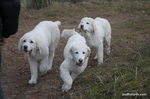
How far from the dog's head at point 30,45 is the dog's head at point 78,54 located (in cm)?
66

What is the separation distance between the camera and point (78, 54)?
4.49m

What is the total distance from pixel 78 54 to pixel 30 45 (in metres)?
0.90

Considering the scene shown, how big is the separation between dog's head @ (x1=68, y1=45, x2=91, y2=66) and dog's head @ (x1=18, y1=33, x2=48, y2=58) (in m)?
0.66

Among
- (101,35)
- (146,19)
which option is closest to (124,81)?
(101,35)

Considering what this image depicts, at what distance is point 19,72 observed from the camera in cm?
579

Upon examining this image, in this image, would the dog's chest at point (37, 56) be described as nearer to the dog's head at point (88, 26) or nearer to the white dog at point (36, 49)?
the white dog at point (36, 49)

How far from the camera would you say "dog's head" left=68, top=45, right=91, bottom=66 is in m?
4.42

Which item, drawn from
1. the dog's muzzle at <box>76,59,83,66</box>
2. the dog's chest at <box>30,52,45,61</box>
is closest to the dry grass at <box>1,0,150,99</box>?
the dog's muzzle at <box>76,59,83,66</box>

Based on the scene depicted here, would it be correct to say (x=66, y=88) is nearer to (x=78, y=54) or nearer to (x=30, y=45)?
(x=78, y=54)

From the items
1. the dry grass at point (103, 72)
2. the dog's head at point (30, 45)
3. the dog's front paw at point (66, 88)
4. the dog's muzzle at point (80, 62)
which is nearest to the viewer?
the dry grass at point (103, 72)

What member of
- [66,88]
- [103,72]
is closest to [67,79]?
[66,88]

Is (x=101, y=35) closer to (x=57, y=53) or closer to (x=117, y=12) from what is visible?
(x=57, y=53)

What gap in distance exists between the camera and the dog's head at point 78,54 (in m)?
4.42

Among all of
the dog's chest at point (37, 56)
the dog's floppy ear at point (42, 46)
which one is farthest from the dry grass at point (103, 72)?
the dog's floppy ear at point (42, 46)
